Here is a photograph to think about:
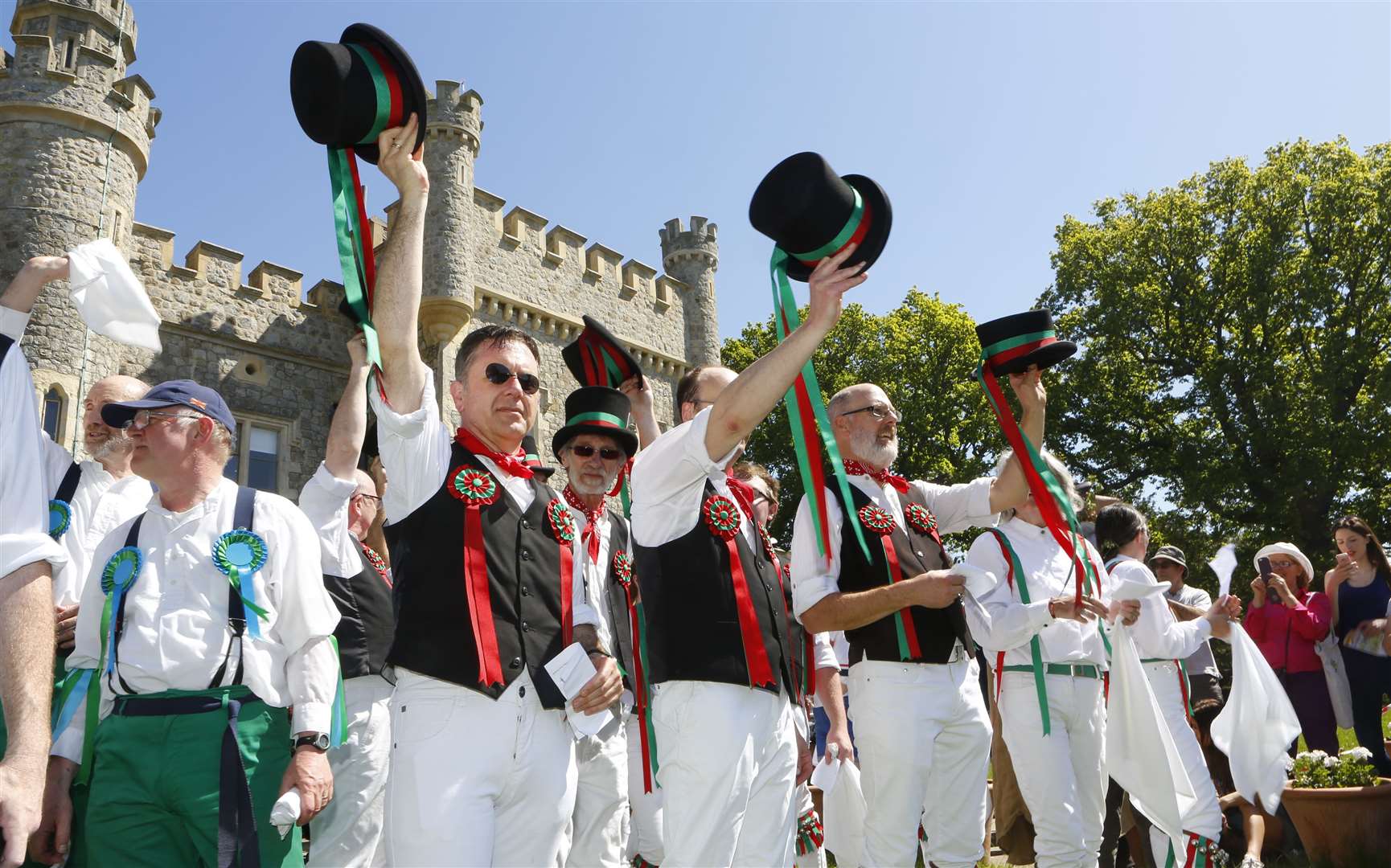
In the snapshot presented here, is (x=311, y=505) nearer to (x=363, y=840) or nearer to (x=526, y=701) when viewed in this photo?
(x=363, y=840)

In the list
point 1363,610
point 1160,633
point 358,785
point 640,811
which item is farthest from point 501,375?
point 1363,610

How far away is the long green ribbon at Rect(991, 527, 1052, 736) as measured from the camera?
4348 millimetres

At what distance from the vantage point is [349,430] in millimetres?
4328

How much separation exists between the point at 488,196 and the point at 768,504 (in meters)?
17.5

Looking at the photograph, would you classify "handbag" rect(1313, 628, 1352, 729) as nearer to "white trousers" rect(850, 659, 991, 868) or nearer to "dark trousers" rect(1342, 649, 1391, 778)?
"dark trousers" rect(1342, 649, 1391, 778)

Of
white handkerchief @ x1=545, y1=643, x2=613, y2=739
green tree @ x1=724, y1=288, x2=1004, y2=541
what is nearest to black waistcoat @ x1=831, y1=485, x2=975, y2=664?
white handkerchief @ x1=545, y1=643, x2=613, y2=739

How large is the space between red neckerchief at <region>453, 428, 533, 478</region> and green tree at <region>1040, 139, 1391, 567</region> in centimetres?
2202

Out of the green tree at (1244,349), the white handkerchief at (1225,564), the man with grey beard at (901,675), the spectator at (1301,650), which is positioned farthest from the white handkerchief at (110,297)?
the green tree at (1244,349)

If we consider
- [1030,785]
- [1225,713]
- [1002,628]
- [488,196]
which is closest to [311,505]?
[1002,628]

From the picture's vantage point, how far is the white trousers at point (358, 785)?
13.7 ft

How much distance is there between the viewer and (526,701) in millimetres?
2766

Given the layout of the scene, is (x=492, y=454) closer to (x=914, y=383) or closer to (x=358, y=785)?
(x=358, y=785)

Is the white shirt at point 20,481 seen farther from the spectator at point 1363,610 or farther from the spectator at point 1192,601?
the spectator at point 1363,610

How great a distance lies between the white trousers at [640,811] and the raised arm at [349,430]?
1.79m
